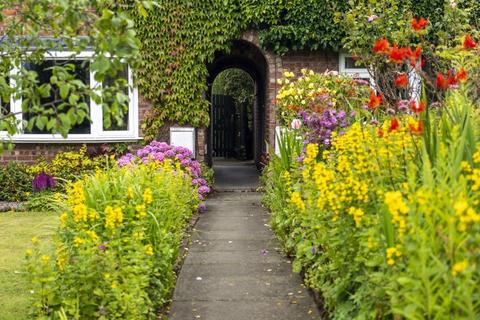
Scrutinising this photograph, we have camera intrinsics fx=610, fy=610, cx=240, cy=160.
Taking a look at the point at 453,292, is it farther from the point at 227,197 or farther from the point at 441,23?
the point at 441,23

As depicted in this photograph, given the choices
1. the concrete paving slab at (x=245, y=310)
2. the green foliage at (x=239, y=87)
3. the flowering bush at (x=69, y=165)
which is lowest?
the concrete paving slab at (x=245, y=310)

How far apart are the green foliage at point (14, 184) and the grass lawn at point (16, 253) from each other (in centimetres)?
150

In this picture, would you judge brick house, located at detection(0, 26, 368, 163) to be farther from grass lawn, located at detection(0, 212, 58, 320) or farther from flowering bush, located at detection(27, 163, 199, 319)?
flowering bush, located at detection(27, 163, 199, 319)

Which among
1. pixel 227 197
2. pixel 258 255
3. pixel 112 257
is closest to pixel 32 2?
pixel 112 257

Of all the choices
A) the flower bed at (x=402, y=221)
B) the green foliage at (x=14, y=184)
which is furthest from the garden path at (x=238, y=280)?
the green foliage at (x=14, y=184)

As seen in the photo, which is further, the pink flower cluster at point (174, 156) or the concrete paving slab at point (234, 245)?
the pink flower cluster at point (174, 156)

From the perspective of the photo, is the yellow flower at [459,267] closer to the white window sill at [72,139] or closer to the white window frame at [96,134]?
the white window frame at [96,134]

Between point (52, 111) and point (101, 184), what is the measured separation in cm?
234

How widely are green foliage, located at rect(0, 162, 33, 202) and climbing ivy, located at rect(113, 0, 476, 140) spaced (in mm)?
2484

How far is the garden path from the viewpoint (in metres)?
4.62

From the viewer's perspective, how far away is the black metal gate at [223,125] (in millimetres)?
22750

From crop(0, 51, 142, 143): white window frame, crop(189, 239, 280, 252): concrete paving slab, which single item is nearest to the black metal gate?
crop(0, 51, 142, 143): white window frame

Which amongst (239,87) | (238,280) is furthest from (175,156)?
(239,87)

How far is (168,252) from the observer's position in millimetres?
5008
